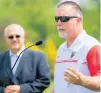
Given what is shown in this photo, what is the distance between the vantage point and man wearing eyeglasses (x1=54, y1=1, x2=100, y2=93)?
313 cm

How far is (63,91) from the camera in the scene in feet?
11.2

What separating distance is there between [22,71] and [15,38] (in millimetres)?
362

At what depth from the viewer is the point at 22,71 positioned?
4.75m

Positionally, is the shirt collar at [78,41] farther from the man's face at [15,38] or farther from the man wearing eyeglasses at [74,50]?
the man's face at [15,38]

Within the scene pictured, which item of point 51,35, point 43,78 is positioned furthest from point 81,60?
point 51,35

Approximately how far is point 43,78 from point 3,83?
0.41 metres


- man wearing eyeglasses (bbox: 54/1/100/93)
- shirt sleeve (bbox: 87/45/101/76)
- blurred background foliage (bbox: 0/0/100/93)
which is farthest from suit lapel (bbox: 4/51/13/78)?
blurred background foliage (bbox: 0/0/100/93)

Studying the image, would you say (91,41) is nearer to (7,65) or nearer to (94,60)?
(94,60)

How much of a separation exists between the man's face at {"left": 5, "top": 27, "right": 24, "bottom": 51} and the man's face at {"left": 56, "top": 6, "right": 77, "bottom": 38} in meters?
1.43

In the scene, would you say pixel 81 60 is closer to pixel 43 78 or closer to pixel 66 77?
pixel 66 77

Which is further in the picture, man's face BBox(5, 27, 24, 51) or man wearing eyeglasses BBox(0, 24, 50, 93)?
man's face BBox(5, 27, 24, 51)

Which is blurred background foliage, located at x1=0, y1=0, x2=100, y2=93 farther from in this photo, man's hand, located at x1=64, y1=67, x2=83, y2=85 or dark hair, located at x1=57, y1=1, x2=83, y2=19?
man's hand, located at x1=64, y1=67, x2=83, y2=85

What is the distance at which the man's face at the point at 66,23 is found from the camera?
3340mm

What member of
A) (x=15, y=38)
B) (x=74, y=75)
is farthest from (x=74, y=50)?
(x=15, y=38)
